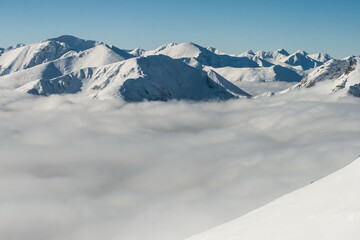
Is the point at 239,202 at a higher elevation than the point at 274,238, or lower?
lower

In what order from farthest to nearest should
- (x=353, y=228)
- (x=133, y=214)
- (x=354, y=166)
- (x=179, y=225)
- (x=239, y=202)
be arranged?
A: (x=133, y=214) < (x=239, y=202) < (x=179, y=225) < (x=354, y=166) < (x=353, y=228)

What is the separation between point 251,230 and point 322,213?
4.66 m

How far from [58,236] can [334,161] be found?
143779mm

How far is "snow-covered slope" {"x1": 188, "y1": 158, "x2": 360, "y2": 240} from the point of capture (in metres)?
19.5

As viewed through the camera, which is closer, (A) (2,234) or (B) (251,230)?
(B) (251,230)

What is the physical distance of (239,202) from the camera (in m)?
170

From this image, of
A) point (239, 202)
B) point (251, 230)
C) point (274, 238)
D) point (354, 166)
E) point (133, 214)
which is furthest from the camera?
point (133, 214)

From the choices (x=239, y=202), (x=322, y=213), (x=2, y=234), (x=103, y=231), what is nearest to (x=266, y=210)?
(x=322, y=213)

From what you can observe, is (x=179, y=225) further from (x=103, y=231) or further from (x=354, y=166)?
(x=354, y=166)

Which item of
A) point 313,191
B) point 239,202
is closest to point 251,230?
point 313,191

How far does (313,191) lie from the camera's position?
2830cm

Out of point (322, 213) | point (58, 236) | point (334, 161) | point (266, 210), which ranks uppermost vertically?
point (322, 213)

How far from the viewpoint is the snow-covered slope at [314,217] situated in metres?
19.5

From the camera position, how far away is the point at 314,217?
22234 millimetres
